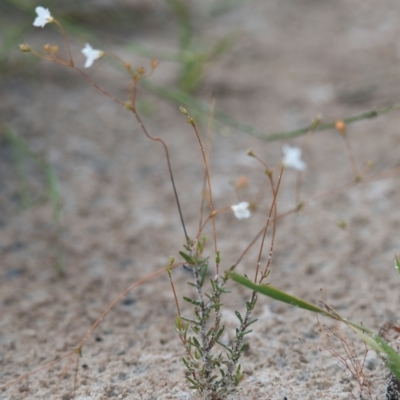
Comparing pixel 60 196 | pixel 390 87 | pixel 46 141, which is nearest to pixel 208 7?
pixel 390 87

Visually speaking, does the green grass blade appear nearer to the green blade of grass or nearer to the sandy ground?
the green blade of grass

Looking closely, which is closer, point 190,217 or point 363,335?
point 363,335

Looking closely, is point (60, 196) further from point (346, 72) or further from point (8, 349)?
point (346, 72)

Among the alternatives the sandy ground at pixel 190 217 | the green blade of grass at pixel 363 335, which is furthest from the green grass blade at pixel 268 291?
the sandy ground at pixel 190 217

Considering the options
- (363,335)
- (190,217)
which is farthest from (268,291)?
(190,217)

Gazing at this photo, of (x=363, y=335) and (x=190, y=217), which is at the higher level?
(x=190, y=217)

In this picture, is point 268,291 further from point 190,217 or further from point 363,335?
point 190,217

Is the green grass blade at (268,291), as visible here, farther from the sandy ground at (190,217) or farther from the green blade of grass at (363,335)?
the sandy ground at (190,217)

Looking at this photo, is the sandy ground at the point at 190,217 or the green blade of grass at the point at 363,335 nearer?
the green blade of grass at the point at 363,335
